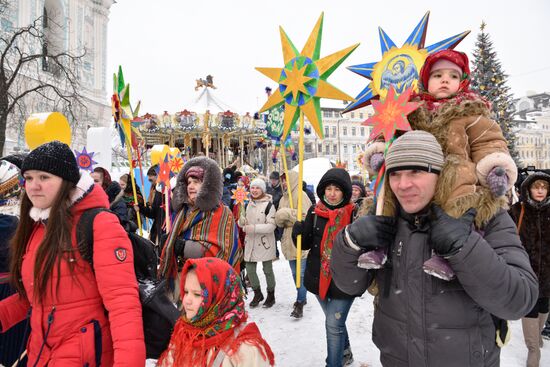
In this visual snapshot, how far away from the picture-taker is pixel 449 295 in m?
1.46

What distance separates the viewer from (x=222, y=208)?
10.5ft

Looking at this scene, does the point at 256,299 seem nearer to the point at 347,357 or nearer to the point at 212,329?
the point at 347,357

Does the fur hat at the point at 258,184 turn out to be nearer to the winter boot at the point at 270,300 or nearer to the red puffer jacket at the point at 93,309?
the winter boot at the point at 270,300

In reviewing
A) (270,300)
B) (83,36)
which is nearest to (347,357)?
(270,300)

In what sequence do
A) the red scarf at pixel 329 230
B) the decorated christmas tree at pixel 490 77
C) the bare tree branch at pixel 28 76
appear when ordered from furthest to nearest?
the decorated christmas tree at pixel 490 77 → the bare tree branch at pixel 28 76 → the red scarf at pixel 329 230

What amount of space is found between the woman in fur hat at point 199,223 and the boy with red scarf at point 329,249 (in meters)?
0.77

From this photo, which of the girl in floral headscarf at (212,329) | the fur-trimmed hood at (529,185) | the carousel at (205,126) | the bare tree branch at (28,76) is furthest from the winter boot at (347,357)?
the carousel at (205,126)

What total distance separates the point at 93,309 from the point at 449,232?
159 cm

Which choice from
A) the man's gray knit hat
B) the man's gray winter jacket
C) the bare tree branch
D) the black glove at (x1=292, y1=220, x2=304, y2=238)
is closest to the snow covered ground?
the black glove at (x1=292, y1=220, x2=304, y2=238)

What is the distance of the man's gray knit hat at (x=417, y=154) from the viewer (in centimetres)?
146

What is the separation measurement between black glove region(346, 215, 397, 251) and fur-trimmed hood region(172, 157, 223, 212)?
1.75m

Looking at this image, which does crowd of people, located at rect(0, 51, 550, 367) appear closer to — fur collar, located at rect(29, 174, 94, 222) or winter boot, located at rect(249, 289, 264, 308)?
fur collar, located at rect(29, 174, 94, 222)

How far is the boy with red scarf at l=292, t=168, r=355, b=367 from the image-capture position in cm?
327

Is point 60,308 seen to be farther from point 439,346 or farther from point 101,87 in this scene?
point 101,87
